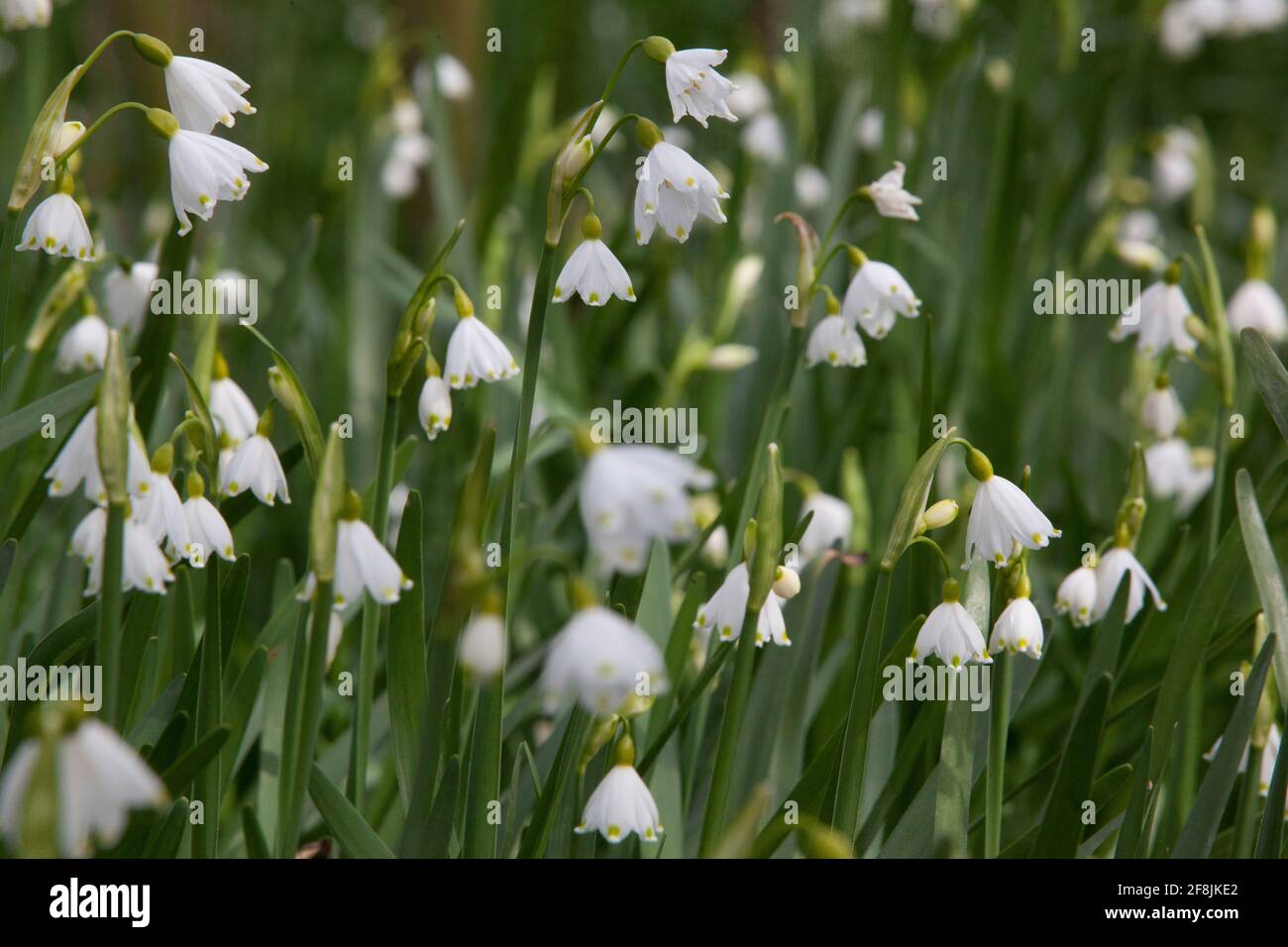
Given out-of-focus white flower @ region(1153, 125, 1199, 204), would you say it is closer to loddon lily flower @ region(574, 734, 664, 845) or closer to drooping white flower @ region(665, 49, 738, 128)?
drooping white flower @ region(665, 49, 738, 128)

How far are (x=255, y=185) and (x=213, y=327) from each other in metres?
4.03

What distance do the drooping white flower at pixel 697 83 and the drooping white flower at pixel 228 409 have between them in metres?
0.84

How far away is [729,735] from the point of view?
5.30 feet

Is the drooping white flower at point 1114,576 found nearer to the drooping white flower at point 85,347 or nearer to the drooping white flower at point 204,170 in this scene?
the drooping white flower at point 204,170

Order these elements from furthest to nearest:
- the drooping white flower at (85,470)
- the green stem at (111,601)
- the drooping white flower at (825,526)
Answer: the drooping white flower at (825,526) → the drooping white flower at (85,470) → the green stem at (111,601)

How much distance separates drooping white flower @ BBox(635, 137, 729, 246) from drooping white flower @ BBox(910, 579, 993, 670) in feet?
1.86

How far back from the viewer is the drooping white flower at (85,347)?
7.20ft

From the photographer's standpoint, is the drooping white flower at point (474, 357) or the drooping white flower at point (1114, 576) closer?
the drooping white flower at point (474, 357)

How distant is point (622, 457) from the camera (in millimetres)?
984

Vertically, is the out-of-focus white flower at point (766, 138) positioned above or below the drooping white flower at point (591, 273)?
above

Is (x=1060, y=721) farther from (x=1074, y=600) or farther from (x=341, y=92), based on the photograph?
(x=341, y=92)

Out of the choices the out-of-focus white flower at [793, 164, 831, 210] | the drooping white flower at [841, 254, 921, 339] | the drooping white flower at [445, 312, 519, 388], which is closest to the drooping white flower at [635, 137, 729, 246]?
the drooping white flower at [445, 312, 519, 388]

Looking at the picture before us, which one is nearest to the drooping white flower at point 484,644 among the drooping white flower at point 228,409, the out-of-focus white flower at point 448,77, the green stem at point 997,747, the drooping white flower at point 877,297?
the green stem at point 997,747

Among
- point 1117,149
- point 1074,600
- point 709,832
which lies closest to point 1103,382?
point 1117,149
